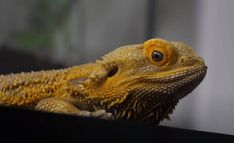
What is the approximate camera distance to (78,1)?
114 centimetres

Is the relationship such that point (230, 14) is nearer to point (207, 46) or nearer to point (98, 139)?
point (207, 46)

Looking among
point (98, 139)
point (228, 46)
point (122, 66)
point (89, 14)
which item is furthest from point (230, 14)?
point (98, 139)

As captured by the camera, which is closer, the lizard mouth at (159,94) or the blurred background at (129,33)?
the lizard mouth at (159,94)

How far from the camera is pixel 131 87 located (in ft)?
2.62

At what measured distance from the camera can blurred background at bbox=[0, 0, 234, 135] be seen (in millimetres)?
1093

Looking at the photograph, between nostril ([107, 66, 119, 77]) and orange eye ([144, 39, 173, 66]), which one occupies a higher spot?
orange eye ([144, 39, 173, 66])

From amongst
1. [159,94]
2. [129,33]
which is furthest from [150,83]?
[129,33]

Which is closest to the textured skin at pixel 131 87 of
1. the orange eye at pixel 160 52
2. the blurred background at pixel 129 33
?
the orange eye at pixel 160 52

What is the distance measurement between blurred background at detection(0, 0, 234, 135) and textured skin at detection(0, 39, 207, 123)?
255 millimetres

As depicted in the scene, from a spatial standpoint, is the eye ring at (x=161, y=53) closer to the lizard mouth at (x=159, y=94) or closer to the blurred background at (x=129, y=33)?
the lizard mouth at (x=159, y=94)

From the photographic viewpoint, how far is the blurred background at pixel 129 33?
1093mm

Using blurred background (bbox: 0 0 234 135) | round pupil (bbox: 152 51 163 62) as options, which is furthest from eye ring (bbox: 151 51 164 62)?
blurred background (bbox: 0 0 234 135)

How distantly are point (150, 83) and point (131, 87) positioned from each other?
0.10 feet

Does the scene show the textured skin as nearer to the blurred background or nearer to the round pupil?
the round pupil
